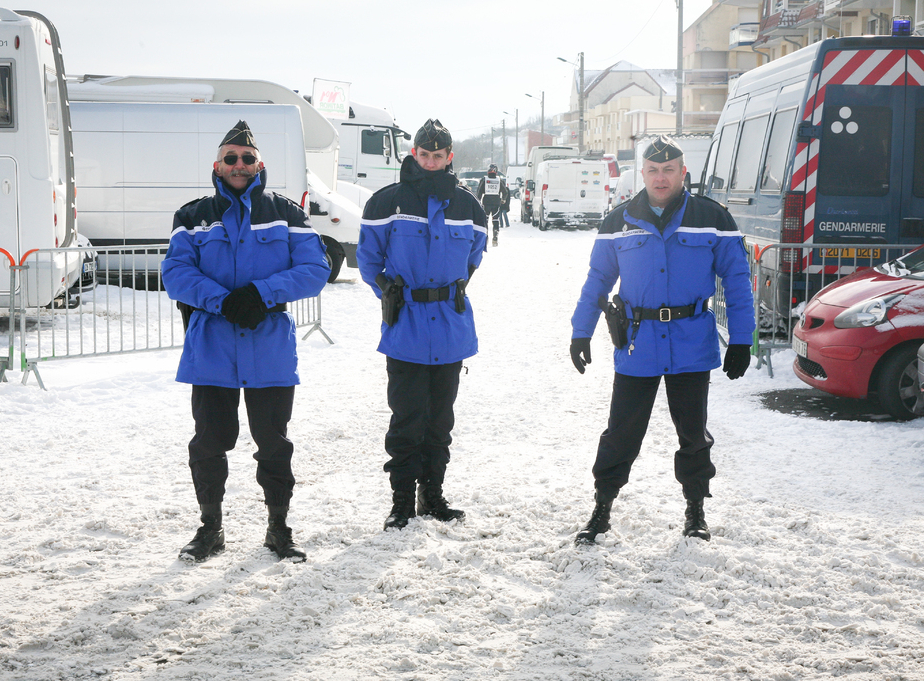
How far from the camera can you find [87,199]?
14.8 m

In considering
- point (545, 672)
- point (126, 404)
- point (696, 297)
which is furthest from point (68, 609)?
point (126, 404)

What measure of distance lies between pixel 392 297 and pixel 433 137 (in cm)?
81

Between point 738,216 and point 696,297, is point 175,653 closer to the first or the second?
point 696,297

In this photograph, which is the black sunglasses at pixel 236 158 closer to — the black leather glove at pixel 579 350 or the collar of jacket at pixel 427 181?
the collar of jacket at pixel 427 181

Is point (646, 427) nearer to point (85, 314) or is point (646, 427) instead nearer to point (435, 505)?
point (435, 505)

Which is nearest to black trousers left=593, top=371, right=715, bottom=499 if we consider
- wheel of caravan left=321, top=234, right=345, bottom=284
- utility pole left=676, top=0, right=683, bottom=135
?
wheel of caravan left=321, top=234, right=345, bottom=284

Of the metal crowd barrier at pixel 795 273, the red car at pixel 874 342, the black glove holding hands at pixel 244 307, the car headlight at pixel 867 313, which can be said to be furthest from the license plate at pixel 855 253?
the black glove holding hands at pixel 244 307

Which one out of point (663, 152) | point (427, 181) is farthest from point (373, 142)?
point (663, 152)

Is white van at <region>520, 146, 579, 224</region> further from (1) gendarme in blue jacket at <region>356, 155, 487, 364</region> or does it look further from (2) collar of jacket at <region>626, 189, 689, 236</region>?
(2) collar of jacket at <region>626, 189, 689, 236</region>

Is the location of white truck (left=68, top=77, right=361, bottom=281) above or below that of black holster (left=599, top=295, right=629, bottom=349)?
above

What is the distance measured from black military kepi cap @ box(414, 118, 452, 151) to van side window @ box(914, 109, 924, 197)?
5.97m

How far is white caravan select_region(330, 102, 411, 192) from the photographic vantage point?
25.7 m

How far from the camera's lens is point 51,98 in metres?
11.2

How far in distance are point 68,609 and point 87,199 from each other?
38.9ft
